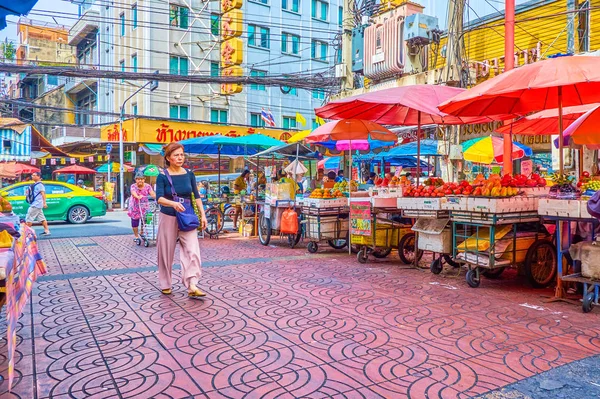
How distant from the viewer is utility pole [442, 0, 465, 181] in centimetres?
1262

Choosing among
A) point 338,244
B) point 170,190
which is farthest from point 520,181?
point 170,190

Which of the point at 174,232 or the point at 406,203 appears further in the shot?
the point at 406,203

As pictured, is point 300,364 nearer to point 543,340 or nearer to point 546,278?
point 543,340

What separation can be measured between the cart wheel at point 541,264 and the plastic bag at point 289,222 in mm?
4955

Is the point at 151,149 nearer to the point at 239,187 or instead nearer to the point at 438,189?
the point at 239,187

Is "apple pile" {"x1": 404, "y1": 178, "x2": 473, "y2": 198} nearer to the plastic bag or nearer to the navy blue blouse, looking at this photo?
the plastic bag

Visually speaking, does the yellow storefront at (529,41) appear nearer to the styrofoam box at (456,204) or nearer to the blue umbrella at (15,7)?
the styrofoam box at (456,204)

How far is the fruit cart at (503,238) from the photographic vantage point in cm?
630

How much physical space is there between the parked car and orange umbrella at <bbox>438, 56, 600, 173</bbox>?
14.9 m

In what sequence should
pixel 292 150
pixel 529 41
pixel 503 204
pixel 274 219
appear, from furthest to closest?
pixel 292 150, pixel 529 41, pixel 274 219, pixel 503 204

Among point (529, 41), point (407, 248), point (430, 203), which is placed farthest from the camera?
point (529, 41)

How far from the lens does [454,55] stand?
509 inches

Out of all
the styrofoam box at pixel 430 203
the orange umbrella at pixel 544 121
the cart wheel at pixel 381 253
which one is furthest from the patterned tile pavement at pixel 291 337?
the orange umbrella at pixel 544 121

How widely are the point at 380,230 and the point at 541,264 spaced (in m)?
2.75
